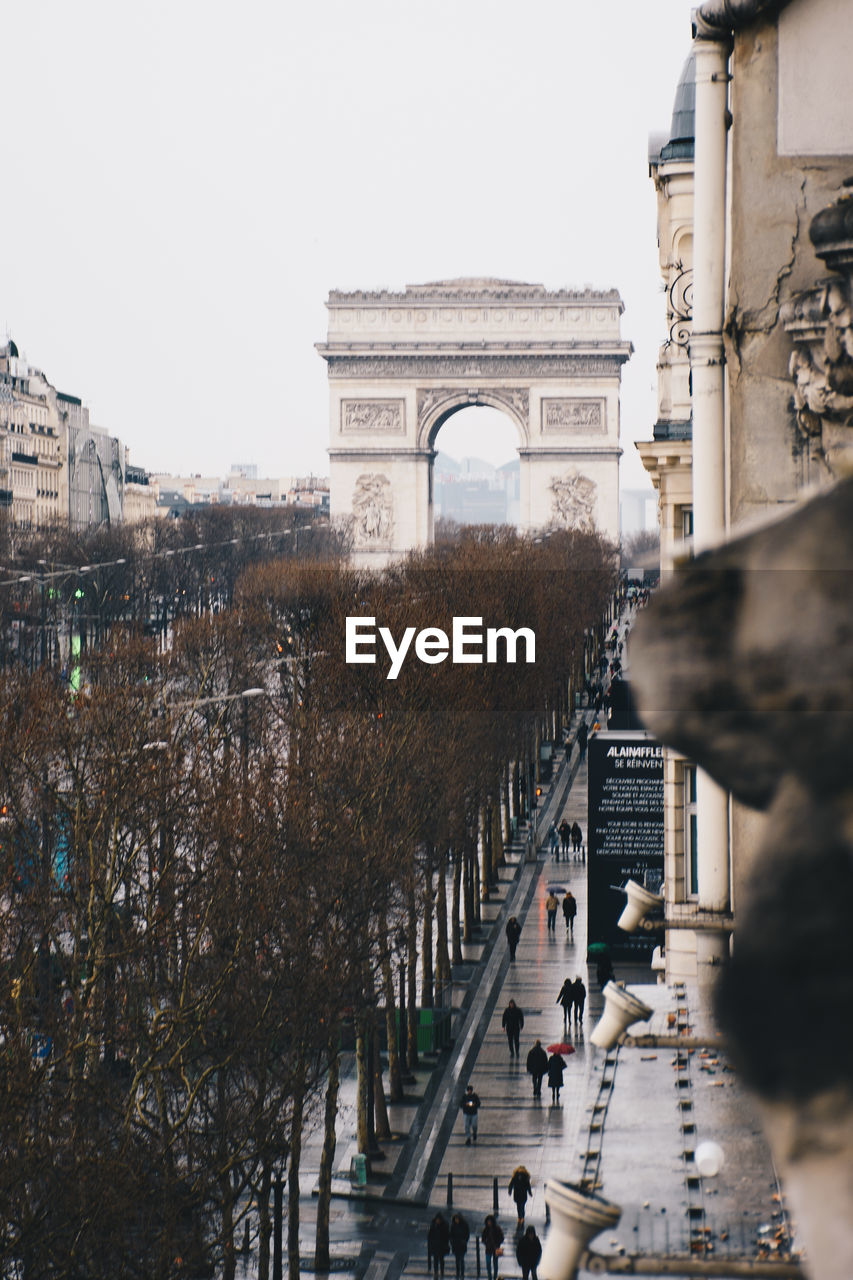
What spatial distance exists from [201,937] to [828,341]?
43.7 ft

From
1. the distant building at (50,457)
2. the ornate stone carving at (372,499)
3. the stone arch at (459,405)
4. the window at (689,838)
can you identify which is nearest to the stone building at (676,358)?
the window at (689,838)

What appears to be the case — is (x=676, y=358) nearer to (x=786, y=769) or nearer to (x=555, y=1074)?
(x=555, y=1074)

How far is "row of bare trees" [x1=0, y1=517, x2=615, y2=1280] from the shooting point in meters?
18.1

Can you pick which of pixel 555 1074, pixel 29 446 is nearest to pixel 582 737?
pixel 555 1074

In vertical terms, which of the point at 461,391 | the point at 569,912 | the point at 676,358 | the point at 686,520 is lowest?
the point at 569,912

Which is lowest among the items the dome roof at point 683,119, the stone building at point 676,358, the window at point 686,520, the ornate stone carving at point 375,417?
the window at point 686,520

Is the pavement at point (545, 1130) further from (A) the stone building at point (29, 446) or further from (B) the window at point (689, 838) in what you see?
(A) the stone building at point (29, 446)

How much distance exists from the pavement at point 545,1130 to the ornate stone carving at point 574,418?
54014 millimetres

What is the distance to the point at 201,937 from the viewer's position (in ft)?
75.8

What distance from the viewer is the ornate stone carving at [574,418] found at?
112m

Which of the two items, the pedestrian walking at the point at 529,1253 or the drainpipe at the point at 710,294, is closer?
the drainpipe at the point at 710,294

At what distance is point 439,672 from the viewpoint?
4269 cm

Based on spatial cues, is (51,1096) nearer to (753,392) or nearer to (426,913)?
(753,392)

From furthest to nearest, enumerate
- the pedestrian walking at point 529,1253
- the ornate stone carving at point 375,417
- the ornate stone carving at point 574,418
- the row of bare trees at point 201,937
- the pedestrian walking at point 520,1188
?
the ornate stone carving at point 574,418
the ornate stone carving at point 375,417
the pedestrian walking at point 520,1188
the pedestrian walking at point 529,1253
the row of bare trees at point 201,937
